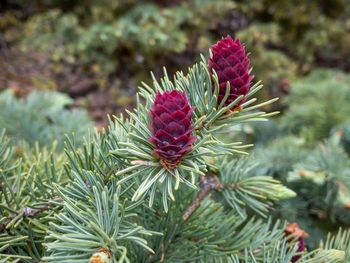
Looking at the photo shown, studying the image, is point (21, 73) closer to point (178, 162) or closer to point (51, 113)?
point (51, 113)

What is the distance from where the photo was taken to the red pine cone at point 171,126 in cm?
36

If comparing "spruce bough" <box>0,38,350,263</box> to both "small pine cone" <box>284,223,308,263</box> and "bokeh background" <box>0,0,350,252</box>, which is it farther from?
"bokeh background" <box>0,0,350,252</box>

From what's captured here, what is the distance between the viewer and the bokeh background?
922 millimetres

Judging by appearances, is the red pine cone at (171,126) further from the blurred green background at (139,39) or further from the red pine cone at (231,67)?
the blurred green background at (139,39)

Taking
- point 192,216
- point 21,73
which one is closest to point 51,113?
point 192,216

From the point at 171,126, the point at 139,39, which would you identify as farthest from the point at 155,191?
the point at 139,39

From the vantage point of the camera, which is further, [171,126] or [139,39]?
[139,39]

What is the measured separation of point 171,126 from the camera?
36cm

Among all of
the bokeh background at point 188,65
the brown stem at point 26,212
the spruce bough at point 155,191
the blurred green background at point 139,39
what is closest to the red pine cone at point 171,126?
the spruce bough at point 155,191

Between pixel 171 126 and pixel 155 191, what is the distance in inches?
4.2

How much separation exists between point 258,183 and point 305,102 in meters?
0.91

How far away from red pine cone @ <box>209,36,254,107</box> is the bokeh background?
495mm

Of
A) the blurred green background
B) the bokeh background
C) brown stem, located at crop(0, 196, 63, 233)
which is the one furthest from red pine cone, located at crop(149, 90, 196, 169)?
the blurred green background

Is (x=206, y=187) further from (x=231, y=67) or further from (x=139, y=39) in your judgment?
(x=139, y=39)
